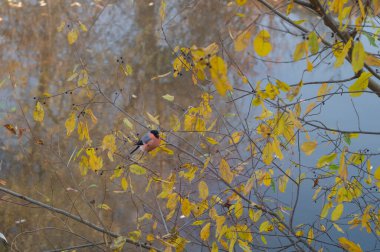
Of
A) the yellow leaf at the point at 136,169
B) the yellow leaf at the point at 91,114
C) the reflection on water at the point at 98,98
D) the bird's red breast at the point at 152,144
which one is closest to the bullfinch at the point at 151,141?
the bird's red breast at the point at 152,144

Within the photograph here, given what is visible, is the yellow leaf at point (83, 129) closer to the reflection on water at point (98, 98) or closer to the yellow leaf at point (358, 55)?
the yellow leaf at point (358, 55)

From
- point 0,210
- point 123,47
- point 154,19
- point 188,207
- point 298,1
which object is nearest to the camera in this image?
point 298,1

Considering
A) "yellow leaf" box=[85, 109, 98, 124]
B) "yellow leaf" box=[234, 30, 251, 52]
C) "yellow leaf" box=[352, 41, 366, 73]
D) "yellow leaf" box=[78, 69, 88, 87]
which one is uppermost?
"yellow leaf" box=[352, 41, 366, 73]

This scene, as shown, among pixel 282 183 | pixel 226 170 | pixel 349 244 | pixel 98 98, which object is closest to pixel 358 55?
pixel 349 244

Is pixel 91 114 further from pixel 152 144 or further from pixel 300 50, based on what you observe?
pixel 300 50

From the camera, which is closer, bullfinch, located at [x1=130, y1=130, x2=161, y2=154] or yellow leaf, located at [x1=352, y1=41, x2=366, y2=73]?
yellow leaf, located at [x1=352, y1=41, x2=366, y2=73]

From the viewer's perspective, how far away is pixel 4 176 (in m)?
4.64

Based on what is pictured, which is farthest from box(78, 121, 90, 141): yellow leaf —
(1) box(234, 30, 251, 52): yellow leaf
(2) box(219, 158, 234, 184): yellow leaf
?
(1) box(234, 30, 251, 52): yellow leaf

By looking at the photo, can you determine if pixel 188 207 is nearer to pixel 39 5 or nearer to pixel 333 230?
pixel 333 230

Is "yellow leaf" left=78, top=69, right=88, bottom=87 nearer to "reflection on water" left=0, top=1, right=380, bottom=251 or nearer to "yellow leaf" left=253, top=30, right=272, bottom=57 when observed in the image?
"yellow leaf" left=253, top=30, right=272, bottom=57

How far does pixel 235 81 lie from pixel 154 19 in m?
2.35

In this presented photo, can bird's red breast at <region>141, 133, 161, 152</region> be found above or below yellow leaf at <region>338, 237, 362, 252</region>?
below

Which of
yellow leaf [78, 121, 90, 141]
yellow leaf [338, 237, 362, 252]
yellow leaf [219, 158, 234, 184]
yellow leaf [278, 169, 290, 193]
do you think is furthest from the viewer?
yellow leaf [278, 169, 290, 193]

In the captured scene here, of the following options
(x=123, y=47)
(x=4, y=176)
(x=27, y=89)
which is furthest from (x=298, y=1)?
(x=123, y=47)
